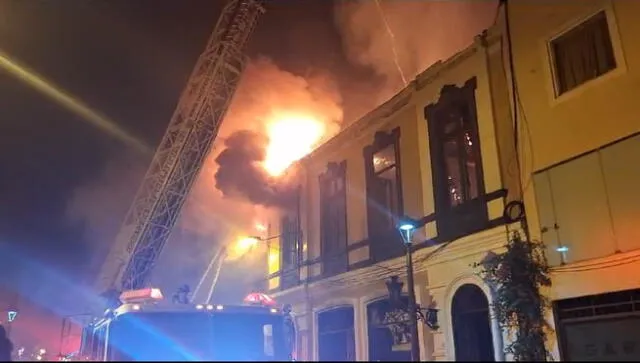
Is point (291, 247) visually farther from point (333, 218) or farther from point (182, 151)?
point (182, 151)

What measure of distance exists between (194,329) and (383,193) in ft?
25.2

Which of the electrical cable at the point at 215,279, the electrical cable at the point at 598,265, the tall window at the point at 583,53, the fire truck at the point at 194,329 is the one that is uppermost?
the tall window at the point at 583,53

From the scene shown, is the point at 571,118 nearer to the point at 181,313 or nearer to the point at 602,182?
the point at 602,182

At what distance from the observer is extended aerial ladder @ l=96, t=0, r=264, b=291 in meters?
12.5

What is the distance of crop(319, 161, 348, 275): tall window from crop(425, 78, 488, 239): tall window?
11.9 feet

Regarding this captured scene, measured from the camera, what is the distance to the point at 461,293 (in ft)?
33.7

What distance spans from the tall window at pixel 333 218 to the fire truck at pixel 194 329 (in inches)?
280

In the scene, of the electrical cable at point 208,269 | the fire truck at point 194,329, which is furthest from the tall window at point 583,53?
the electrical cable at point 208,269

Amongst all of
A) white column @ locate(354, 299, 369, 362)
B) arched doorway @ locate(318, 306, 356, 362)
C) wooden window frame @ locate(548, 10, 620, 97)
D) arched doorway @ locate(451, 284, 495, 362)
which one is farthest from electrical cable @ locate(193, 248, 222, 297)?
wooden window frame @ locate(548, 10, 620, 97)

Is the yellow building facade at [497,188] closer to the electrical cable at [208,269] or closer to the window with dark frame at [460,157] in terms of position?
the window with dark frame at [460,157]

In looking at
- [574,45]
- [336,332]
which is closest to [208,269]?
[336,332]

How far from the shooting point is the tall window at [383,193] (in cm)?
1245

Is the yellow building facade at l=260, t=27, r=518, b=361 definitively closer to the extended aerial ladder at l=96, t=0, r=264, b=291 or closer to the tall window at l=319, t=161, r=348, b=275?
the tall window at l=319, t=161, r=348, b=275

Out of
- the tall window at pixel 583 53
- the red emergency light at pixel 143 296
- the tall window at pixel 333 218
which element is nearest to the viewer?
the red emergency light at pixel 143 296
